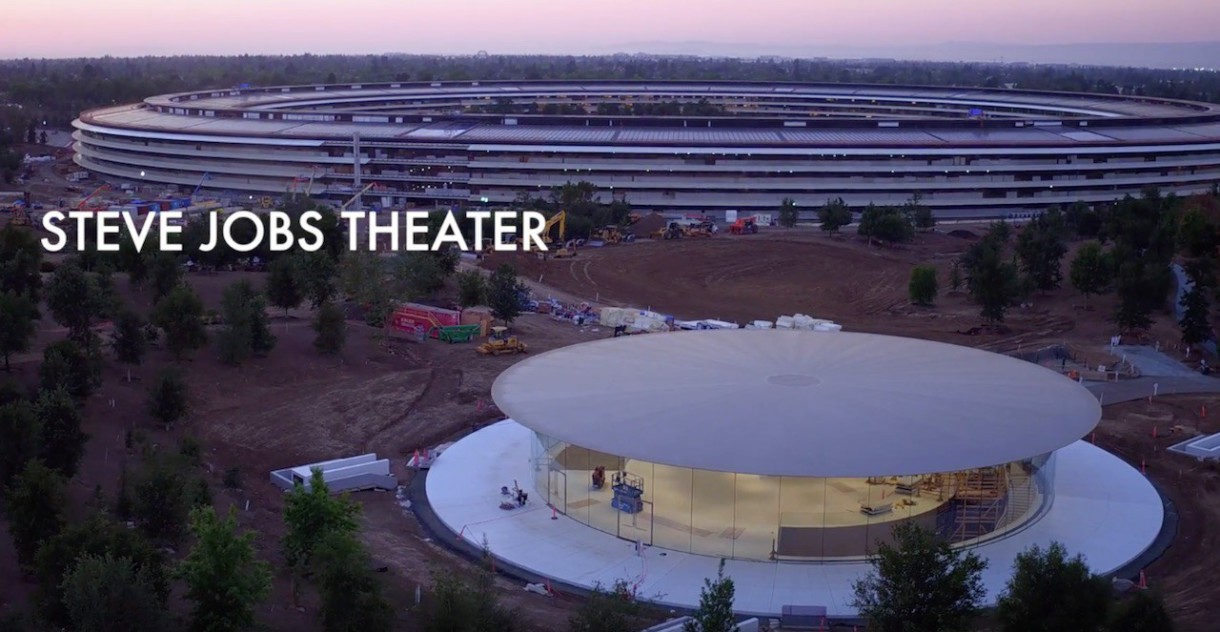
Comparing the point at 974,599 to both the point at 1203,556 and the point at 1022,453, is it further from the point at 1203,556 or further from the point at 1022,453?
the point at 1203,556

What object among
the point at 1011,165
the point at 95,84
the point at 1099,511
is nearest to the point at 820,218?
the point at 1011,165

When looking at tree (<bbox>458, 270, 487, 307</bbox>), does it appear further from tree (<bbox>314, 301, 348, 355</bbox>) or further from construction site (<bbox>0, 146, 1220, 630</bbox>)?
tree (<bbox>314, 301, 348, 355</bbox>)

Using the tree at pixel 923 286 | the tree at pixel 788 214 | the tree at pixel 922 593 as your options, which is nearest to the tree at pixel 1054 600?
the tree at pixel 922 593

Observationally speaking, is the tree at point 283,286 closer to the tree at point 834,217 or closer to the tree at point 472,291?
the tree at point 472,291

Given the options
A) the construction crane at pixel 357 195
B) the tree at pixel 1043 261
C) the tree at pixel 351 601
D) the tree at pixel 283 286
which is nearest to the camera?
the tree at pixel 351 601

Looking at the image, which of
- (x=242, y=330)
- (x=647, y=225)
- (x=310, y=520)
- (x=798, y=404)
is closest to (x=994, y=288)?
(x=798, y=404)
